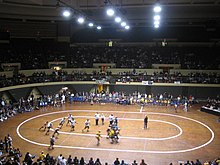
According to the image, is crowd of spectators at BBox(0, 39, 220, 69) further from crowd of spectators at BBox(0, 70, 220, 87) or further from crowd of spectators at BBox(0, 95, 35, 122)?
crowd of spectators at BBox(0, 95, 35, 122)

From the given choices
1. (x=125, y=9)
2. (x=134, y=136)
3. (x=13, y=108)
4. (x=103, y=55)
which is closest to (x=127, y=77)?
(x=103, y=55)

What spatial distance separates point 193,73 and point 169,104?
7413mm

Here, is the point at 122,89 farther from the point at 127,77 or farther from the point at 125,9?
the point at 125,9

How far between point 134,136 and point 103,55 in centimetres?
2410

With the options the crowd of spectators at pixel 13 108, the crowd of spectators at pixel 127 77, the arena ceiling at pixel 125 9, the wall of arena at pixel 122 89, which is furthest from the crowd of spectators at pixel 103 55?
the crowd of spectators at pixel 13 108

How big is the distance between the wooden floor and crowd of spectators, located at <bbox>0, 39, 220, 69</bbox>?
11.6 m

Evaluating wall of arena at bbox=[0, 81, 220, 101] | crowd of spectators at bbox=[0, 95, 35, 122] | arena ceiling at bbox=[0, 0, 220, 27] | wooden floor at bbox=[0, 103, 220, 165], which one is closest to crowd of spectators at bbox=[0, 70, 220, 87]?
wall of arena at bbox=[0, 81, 220, 101]

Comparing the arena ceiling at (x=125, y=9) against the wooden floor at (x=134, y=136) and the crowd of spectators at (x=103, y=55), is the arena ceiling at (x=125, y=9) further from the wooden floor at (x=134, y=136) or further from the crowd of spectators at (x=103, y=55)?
the wooden floor at (x=134, y=136)

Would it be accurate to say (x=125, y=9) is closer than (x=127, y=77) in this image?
Yes

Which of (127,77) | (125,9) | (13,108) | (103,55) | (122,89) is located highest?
(125,9)

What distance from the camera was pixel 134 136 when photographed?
901 inches

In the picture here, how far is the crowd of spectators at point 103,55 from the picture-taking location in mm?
41156

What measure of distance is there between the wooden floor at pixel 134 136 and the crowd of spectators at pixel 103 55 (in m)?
11.6

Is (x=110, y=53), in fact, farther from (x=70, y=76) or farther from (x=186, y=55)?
(x=186, y=55)
